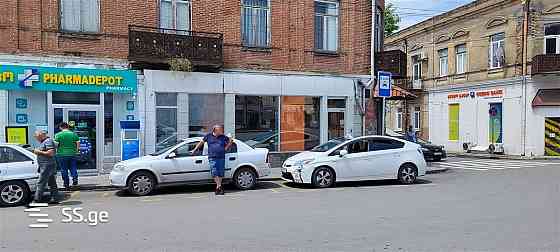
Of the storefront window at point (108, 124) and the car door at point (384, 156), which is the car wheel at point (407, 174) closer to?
the car door at point (384, 156)

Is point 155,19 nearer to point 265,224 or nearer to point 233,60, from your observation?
point 233,60

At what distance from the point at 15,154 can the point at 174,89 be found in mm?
6131

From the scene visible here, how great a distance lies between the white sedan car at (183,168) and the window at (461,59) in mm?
20764

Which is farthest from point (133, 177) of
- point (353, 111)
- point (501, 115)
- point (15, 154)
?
point (501, 115)

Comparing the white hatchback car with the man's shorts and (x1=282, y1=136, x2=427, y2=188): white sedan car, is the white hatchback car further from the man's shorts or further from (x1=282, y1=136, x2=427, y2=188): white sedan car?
(x1=282, y1=136, x2=427, y2=188): white sedan car

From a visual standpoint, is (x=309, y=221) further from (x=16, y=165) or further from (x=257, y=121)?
(x=257, y=121)

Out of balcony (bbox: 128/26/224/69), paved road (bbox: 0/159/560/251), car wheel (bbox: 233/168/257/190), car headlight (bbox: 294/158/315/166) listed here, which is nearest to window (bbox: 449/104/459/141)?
paved road (bbox: 0/159/560/251)

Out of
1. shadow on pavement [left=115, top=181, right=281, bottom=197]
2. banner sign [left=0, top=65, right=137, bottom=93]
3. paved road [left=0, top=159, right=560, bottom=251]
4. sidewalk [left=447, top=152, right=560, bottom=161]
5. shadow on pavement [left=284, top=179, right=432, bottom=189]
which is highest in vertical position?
banner sign [left=0, top=65, right=137, bottom=93]

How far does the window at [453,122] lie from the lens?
29.7 meters

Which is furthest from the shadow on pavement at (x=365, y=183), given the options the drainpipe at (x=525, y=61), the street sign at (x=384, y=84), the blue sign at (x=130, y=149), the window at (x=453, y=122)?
the window at (x=453, y=122)

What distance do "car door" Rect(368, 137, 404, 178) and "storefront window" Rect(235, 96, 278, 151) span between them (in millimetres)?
4775

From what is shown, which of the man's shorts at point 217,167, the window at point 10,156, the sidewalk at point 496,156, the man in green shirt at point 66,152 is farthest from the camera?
the sidewalk at point 496,156

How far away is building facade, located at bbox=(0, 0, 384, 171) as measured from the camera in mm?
13898

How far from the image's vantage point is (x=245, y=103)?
16703 millimetres
